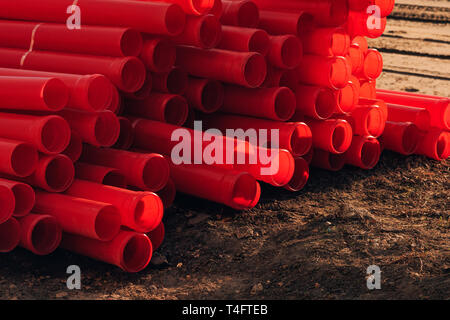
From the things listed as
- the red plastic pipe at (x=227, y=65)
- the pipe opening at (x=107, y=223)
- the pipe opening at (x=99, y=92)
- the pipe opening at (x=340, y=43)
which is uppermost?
the pipe opening at (x=340, y=43)

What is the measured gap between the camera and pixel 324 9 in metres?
5.81

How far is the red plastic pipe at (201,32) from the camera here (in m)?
5.42

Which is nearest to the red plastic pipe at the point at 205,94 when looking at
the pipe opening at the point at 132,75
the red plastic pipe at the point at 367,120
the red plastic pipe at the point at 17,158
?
the pipe opening at the point at 132,75

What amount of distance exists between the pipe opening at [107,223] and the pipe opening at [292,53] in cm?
221

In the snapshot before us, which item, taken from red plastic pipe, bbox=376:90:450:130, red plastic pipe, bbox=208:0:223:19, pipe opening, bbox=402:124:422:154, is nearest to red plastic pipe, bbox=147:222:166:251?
red plastic pipe, bbox=208:0:223:19

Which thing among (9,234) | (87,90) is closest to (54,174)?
(9,234)

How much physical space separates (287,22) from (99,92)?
6.61 feet

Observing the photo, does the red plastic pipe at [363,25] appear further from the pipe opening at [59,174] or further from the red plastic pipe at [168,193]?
the pipe opening at [59,174]

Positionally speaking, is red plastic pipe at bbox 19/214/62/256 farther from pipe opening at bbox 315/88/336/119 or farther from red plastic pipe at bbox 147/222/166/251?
pipe opening at bbox 315/88/336/119

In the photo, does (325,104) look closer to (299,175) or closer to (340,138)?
(340,138)

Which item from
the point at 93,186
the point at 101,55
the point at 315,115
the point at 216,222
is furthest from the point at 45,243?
the point at 315,115

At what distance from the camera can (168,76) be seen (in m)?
5.80
